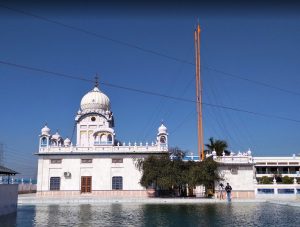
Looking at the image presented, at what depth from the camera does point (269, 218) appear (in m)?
16.7

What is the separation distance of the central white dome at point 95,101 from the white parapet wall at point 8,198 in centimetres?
2337

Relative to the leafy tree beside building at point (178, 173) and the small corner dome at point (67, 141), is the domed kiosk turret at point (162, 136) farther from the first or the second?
the small corner dome at point (67, 141)

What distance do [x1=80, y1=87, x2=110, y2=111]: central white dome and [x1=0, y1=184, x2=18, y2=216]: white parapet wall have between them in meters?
23.4

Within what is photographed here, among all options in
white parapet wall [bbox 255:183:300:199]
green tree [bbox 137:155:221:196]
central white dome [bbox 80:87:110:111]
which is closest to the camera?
white parapet wall [bbox 255:183:300:199]

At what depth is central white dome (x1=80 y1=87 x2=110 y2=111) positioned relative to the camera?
4244cm

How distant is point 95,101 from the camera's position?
4272 cm

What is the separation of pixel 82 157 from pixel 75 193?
347 cm

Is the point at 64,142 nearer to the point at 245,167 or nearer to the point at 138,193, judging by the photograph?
the point at 138,193

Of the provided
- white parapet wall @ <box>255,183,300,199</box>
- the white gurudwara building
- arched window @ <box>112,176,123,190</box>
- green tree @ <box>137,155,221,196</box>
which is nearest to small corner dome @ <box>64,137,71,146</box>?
the white gurudwara building

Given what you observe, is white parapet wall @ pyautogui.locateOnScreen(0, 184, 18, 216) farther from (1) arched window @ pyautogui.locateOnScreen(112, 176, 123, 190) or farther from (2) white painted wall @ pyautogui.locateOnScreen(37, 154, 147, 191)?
(1) arched window @ pyautogui.locateOnScreen(112, 176, 123, 190)

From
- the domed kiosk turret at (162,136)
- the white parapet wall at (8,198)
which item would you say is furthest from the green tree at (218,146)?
the white parapet wall at (8,198)

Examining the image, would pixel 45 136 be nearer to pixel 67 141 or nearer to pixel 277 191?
pixel 67 141

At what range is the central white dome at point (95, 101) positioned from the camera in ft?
139

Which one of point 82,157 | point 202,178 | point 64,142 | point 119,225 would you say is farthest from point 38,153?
point 119,225
